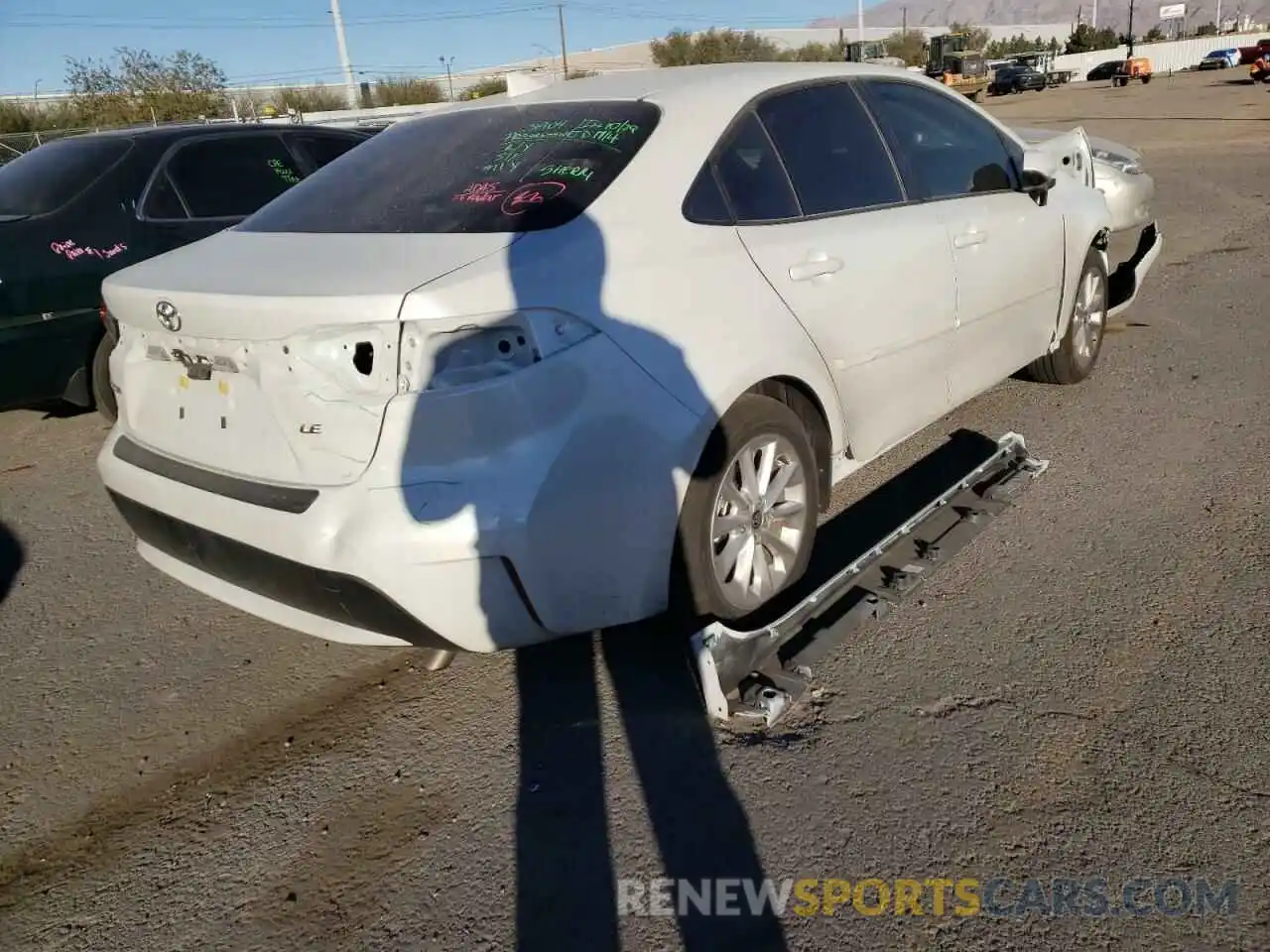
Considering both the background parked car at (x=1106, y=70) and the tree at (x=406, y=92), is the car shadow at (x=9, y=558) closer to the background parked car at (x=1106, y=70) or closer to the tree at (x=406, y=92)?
the tree at (x=406, y=92)

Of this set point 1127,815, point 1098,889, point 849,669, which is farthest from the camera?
point 849,669

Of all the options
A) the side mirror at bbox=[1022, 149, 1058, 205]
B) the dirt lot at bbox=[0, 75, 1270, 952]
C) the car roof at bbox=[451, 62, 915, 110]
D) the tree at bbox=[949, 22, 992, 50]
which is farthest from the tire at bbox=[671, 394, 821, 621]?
the tree at bbox=[949, 22, 992, 50]

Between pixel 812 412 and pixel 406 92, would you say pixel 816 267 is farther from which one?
pixel 406 92

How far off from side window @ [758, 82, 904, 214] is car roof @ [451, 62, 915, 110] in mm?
71

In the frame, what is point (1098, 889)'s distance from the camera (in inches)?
83.4

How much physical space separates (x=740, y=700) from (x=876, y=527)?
4.43ft

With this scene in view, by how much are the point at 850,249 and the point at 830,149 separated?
43 centimetres

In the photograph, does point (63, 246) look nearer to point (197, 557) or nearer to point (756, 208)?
point (197, 557)

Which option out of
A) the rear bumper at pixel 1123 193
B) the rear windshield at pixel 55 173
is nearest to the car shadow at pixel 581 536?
the rear windshield at pixel 55 173

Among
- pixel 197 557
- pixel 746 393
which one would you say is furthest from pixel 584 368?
pixel 197 557

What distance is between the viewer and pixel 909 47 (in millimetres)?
79750

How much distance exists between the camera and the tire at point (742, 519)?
274 cm

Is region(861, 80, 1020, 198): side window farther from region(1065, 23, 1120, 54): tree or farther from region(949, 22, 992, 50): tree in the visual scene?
region(1065, 23, 1120, 54): tree

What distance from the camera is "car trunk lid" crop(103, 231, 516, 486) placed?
2342 mm
